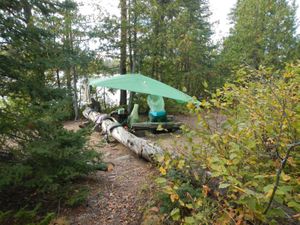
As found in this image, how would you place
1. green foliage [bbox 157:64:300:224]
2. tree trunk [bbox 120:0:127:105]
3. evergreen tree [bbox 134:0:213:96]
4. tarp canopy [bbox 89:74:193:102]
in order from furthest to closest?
evergreen tree [bbox 134:0:213:96]
tree trunk [bbox 120:0:127:105]
tarp canopy [bbox 89:74:193:102]
green foliage [bbox 157:64:300:224]

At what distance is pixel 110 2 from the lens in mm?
8742

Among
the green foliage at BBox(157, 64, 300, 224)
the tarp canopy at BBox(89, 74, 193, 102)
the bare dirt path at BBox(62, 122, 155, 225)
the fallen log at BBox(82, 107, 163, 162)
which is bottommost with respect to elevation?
the bare dirt path at BBox(62, 122, 155, 225)

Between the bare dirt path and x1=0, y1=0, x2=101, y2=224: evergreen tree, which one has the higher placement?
x1=0, y1=0, x2=101, y2=224: evergreen tree

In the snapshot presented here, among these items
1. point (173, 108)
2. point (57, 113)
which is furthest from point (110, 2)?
point (57, 113)

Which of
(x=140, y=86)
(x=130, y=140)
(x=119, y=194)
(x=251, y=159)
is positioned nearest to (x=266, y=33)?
(x=140, y=86)

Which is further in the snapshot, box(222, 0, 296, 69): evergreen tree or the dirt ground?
box(222, 0, 296, 69): evergreen tree

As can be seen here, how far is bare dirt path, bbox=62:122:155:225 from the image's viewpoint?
2.85 metres

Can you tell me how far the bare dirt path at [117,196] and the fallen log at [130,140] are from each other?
0.73 feet

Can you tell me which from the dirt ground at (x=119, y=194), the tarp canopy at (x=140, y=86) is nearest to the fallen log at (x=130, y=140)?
the dirt ground at (x=119, y=194)

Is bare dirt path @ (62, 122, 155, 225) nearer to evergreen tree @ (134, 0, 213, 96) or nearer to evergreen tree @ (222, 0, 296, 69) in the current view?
evergreen tree @ (134, 0, 213, 96)

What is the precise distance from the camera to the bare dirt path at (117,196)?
9.36 feet

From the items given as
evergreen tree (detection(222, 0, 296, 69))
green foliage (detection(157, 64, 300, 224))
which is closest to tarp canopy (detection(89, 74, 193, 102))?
green foliage (detection(157, 64, 300, 224))

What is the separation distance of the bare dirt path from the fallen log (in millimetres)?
223

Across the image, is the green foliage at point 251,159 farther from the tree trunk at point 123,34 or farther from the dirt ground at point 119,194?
the tree trunk at point 123,34
